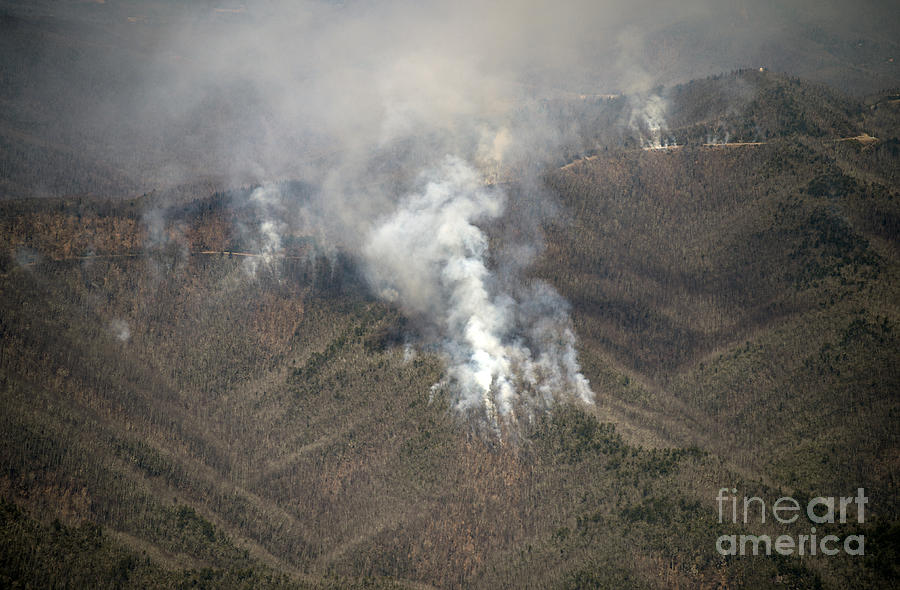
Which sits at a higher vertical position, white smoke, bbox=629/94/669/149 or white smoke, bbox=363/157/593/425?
white smoke, bbox=629/94/669/149

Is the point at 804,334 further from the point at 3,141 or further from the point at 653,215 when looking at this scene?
the point at 3,141

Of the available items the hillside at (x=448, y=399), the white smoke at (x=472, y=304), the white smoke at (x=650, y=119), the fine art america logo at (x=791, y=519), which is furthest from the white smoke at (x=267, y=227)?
the fine art america logo at (x=791, y=519)

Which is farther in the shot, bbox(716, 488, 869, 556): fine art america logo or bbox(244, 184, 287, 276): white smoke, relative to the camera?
bbox(244, 184, 287, 276): white smoke

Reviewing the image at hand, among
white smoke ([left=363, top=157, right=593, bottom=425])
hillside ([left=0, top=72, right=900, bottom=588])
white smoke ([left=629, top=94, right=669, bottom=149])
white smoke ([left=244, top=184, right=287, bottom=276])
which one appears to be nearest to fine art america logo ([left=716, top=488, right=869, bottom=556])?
hillside ([left=0, top=72, right=900, bottom=588])

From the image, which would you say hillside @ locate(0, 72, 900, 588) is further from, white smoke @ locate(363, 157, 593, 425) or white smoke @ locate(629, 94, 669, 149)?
white smoke @ locate(629, 94, 669, 149)

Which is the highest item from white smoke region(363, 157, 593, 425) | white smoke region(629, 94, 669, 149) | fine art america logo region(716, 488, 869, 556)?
white smoke region(629, 94, 669, 149)

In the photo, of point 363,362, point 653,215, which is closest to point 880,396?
point 653,215

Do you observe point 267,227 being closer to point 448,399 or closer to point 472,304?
point 472,304

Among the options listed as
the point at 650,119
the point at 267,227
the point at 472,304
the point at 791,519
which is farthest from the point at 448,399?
the point at 650,119
